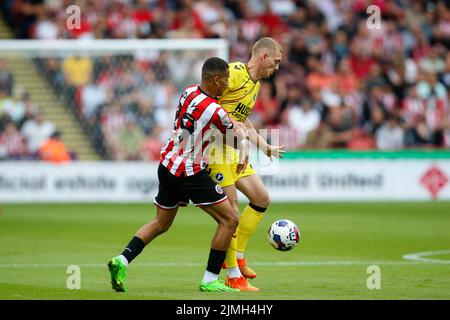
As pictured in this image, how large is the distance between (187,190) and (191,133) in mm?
561

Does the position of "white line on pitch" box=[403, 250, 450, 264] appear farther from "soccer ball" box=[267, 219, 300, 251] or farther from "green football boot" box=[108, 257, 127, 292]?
"green football boot" box=[108, 257, 127, 292]

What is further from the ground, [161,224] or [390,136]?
[390,136]

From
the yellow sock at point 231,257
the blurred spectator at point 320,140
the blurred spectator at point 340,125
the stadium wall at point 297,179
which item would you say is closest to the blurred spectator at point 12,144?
the stadium wall at point 297,179

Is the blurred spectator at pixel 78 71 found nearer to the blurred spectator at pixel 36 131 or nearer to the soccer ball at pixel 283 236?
the blurred spectator at pixel 36 131

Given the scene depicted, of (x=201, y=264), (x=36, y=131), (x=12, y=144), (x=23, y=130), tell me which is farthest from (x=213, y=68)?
(x=23, y=130)

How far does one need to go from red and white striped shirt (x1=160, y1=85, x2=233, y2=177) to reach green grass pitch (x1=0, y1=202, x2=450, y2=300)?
1254mm

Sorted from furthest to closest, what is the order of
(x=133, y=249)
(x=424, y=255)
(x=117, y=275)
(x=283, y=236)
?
(x=424, y=255)
(x=283, y=236)
(x=133, y=249)
(x=117, y=275)

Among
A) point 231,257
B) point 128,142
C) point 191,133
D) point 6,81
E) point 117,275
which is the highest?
point 6,81

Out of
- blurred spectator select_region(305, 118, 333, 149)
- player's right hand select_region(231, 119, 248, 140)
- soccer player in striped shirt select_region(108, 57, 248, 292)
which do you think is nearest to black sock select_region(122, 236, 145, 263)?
soccer player in striped shirt select_region(108, 57, 248, 292)

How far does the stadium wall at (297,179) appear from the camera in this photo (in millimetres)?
24062

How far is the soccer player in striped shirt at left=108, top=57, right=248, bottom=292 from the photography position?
9984 mm

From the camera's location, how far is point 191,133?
33.0 feet

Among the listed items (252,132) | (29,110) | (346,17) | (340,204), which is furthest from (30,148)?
(252,132)

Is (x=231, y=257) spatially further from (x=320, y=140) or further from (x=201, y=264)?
(x=320, y=140)
